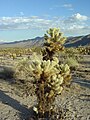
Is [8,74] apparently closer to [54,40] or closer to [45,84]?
[54,40]

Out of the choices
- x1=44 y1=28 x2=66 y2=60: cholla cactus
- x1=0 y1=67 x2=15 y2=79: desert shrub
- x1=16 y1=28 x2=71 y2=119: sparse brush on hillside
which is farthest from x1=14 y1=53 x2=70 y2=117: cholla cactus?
x1=0 y1=67 x2=15 y2=79: desert shrub

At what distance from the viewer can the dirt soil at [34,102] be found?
1248 centimetres

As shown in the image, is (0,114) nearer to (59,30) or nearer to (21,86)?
(21,86)

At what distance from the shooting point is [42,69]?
39.2 ft

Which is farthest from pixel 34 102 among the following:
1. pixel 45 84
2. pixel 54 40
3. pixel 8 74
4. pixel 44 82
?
pixel 8 74

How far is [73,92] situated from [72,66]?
410 inches

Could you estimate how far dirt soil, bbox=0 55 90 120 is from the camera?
12.5 m

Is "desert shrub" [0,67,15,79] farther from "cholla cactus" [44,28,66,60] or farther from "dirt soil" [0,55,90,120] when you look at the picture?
"cholla cactus" [44,28,66,60]

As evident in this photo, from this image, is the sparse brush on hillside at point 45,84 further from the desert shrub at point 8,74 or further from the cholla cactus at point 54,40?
the desert shrub at point 8,74

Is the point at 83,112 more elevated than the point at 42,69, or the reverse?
the point at 42,69

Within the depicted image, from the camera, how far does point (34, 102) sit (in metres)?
14.4

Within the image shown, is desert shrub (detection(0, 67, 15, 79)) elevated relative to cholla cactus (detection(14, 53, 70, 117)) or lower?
lower

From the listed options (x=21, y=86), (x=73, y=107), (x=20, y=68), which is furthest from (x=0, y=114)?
(x=20, y=68)

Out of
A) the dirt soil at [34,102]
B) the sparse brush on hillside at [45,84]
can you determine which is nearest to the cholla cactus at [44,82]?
the sparse brush on hillside at [45,84]
